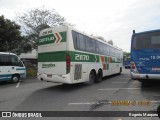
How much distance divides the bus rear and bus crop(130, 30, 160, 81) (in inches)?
137

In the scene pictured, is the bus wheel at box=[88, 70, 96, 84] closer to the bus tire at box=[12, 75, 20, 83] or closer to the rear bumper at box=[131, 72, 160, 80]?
the rear bumper at box=[131, 72, 160, 80]

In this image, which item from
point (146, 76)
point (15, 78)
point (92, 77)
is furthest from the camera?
point (15, 78)

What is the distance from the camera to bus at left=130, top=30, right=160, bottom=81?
8.65 meters

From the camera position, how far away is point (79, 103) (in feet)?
21.9

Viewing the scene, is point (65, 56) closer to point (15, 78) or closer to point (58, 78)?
point (58, 78)

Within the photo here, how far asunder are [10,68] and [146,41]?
9291 millimetres

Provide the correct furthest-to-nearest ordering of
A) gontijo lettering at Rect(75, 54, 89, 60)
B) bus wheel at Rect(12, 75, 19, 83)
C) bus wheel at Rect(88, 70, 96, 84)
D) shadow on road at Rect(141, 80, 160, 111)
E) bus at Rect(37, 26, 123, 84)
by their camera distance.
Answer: bus wheel at Rect(12, 75, 19, 83), bus wheel at Rect(88, 70, 96, 84), gontijo lettering at Rect(75, 54, 89, 60), bus at Rect(37, 26, 123, 84), shadow on road at Rect(141, 80, 160, 111)

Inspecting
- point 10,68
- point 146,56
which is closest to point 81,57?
point 146,56

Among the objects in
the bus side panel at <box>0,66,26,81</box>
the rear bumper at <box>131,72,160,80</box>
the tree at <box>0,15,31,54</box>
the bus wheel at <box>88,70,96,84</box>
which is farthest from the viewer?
the tree at <box>0,15,31,54</box>

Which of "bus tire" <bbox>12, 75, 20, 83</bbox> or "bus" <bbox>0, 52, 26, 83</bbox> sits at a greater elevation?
"bus" <bbox>0, 52, 26, 83</bbox>

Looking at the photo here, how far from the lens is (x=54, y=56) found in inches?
364

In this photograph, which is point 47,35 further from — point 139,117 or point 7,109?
point 139,117

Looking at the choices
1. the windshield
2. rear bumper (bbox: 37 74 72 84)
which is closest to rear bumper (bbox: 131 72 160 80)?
the windshield

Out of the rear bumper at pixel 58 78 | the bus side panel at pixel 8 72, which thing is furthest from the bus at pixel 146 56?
the bus side panel at pixel 8 72
